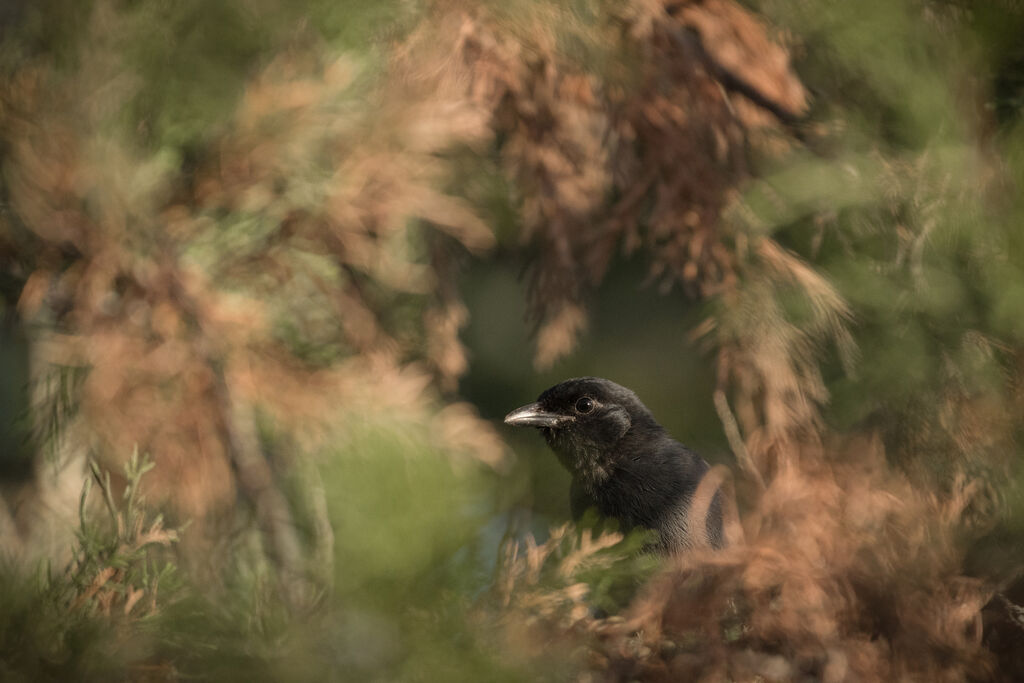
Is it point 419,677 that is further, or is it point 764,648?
point 764,648

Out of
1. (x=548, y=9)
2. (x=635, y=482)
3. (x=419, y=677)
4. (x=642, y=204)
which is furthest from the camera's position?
(x=635, y=482)

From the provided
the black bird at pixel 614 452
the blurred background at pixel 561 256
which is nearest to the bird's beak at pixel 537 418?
the black bird at pixel 614 452

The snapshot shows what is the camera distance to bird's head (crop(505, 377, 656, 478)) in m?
2.96

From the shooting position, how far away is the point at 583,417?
2.99 m

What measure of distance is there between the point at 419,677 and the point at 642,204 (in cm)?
156

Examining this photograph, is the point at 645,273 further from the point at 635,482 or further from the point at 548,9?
the point at 548,9

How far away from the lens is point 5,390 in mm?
2762

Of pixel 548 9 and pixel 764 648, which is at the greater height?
pixel 548 9

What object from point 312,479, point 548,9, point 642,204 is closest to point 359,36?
point 548,9

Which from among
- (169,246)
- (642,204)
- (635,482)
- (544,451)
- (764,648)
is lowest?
(544,451)

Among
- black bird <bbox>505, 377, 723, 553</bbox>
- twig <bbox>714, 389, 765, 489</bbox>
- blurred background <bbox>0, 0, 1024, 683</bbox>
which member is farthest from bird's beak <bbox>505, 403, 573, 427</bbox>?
twig <bbox>714, 389, 765, 489</bbox>

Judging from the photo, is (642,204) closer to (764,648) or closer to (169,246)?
(169,246)

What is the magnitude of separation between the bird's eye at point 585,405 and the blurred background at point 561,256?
0.52m

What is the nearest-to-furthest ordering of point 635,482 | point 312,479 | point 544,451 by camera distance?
point 312,479
point 635,482
point 544,451
